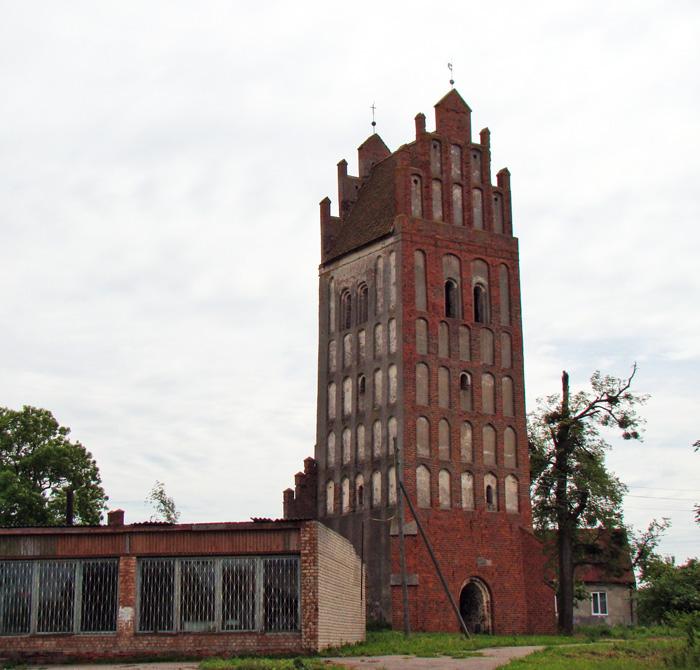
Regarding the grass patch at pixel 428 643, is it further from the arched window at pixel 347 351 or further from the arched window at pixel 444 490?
the arched window at pixel 347 351

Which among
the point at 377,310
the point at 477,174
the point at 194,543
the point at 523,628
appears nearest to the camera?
the point at 194,543

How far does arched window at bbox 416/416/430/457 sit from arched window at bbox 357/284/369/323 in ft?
17.6

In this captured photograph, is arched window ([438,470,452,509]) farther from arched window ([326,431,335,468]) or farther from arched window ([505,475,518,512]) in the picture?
arched window ([326,431,335,468])

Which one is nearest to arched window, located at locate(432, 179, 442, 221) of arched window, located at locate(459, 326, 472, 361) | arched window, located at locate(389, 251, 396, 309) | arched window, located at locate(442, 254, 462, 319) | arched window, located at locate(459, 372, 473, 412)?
arched window, located at locate(442, 254, 462, 319)

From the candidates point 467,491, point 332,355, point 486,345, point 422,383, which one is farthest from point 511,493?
point 332,355

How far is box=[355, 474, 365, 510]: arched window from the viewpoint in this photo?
42.7m

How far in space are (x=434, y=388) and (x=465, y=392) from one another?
1704 mm

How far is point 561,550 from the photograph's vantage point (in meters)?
42.6

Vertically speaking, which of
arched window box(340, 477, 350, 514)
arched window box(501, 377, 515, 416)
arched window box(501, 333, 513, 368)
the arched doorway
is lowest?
the arched doorway

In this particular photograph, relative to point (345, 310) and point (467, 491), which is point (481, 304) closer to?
point (345, 310)

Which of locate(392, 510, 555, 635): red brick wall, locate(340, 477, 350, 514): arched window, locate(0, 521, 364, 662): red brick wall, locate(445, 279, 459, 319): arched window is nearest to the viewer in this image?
locate(0, 521, 364, 662): red brick wall

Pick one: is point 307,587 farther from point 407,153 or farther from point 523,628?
point 407,153

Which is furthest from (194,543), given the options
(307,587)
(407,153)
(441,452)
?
(407,153)

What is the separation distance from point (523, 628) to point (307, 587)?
17507 mm
